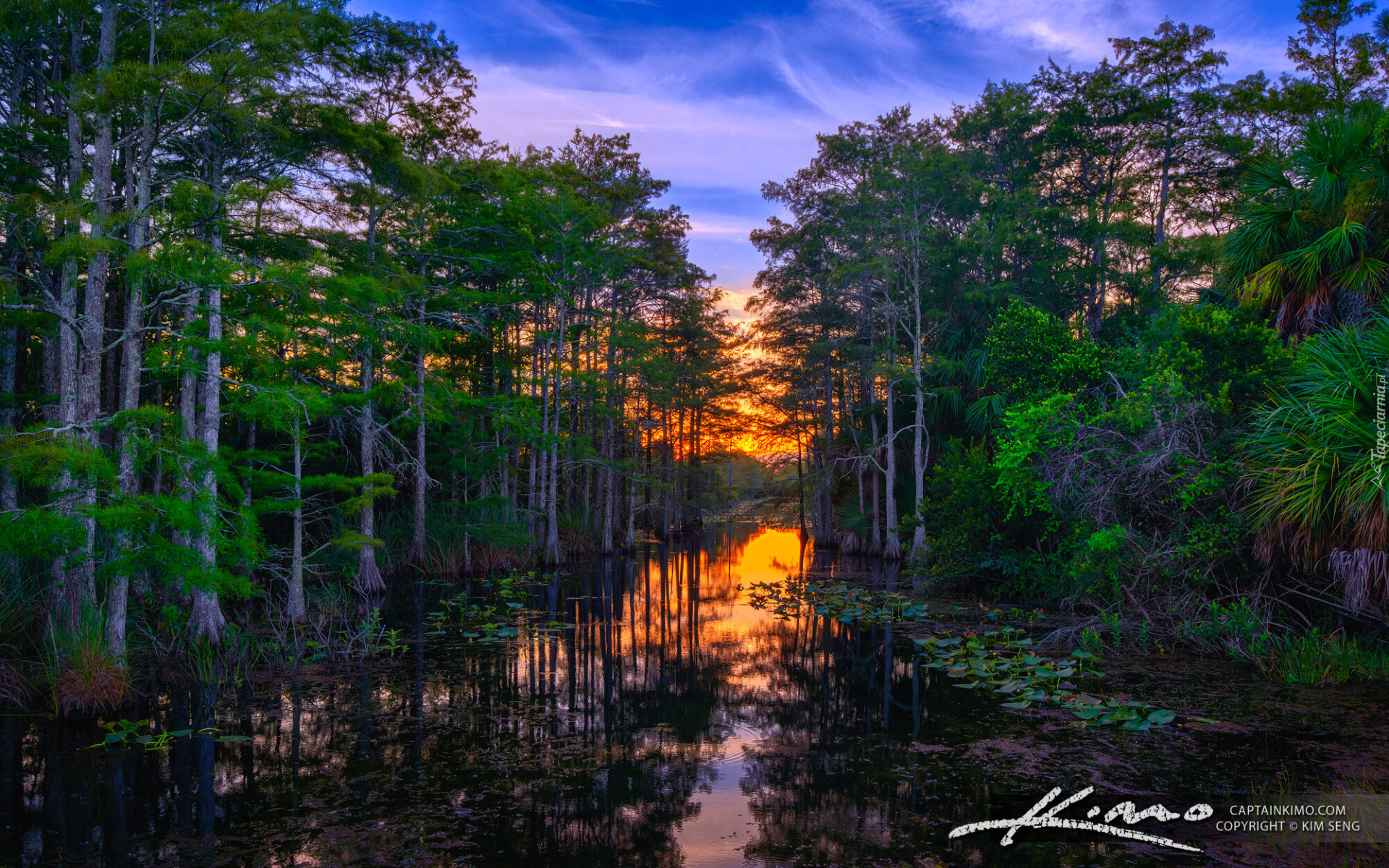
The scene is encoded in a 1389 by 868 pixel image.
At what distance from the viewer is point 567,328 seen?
2394 centimetres

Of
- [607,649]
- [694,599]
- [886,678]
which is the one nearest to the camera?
[886,678]

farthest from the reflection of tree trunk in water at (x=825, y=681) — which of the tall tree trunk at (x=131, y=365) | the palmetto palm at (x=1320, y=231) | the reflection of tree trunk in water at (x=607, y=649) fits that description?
the palmetto palm at (x=1320, y=231)

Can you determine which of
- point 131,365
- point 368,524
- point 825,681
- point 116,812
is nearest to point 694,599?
point 825,681

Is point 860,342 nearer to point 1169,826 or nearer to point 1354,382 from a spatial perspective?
point 1354,382

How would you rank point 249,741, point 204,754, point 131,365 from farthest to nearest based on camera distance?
point 131,365, point 249,741, point 204,754

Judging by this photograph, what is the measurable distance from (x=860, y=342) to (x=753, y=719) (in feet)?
68.5

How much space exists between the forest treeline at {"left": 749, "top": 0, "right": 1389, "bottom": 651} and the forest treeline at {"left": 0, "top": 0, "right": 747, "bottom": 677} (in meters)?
9.21

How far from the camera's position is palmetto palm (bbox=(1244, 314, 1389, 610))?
7.23m

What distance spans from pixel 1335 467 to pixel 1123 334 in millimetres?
10389

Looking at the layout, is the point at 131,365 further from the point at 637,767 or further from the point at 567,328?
the point at 567,328

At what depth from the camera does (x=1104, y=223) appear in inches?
758

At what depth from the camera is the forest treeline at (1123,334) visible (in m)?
8.53

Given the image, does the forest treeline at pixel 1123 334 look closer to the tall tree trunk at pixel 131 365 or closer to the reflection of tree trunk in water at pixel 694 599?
the reflection of tree trunk in water at pixel 694 599

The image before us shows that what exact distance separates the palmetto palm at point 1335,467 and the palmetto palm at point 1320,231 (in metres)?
0.67
